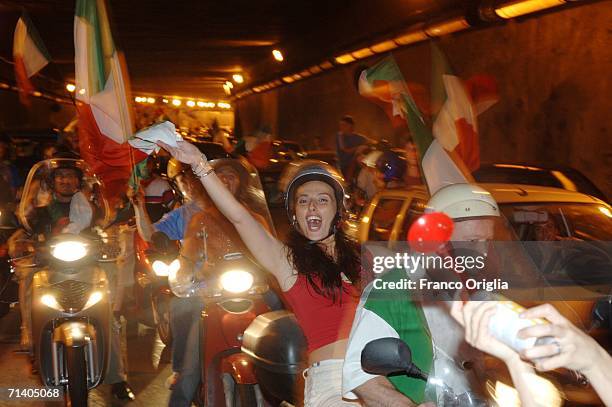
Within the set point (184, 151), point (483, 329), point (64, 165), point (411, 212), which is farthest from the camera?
point (411, 212)

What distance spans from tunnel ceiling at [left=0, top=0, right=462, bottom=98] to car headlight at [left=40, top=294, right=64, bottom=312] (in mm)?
13200

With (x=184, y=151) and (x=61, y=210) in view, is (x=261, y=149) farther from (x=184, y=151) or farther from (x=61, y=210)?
(x=184, y=151)

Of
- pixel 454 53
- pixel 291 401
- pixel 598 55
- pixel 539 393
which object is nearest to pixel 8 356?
pixel 291 401

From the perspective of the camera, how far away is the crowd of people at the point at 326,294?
5.94 feet

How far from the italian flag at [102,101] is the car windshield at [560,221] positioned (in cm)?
295

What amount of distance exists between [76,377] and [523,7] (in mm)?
11521

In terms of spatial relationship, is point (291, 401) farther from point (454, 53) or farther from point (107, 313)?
point (454, 53)

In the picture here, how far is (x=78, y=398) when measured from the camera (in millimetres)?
5688

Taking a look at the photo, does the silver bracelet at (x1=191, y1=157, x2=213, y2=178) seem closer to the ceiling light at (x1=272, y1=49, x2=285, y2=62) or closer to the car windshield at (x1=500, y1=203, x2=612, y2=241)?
the car windshield at (x1=500, y1=203, x2=612, y2=241)

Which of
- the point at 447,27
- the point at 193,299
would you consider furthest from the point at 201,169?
the point at 447,27

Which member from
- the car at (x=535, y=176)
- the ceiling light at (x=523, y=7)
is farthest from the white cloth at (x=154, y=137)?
the ceiling light at (x=523, y=7)

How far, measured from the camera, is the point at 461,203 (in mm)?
2840

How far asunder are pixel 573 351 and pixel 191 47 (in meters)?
35.3

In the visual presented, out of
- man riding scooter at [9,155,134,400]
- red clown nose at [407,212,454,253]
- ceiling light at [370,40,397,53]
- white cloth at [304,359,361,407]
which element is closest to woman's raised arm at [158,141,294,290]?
white cloth at [304,359,361,407]
